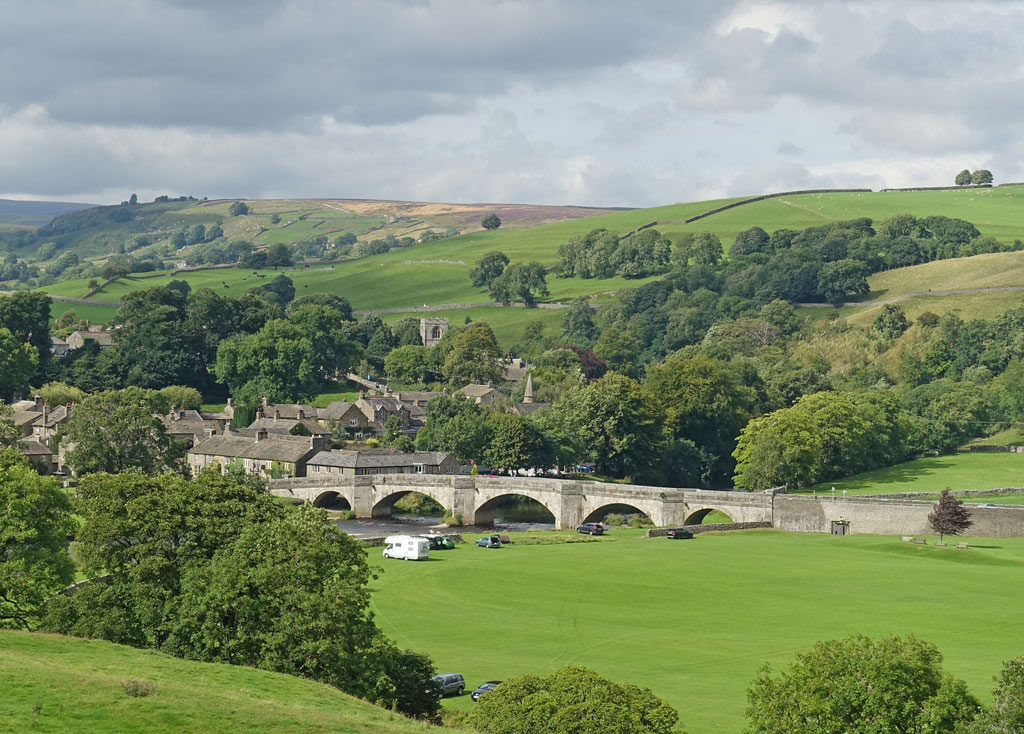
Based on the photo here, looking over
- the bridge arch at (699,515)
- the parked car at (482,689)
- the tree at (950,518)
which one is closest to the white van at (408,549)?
the bridge arch at (699,515)

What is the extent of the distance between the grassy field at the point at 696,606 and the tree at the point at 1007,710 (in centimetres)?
1012

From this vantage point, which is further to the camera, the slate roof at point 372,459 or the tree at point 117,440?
the slate roof at point 372,459

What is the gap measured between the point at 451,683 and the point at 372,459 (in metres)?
67.8

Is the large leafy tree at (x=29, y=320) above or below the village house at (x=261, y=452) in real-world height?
above

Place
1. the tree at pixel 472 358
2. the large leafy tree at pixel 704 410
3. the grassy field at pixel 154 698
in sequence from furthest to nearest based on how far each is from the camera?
the tree at pixel 472 358, the large leafy tree at pixel 704 410, the grassy field at pixel 154 698

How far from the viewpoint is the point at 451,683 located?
152ft

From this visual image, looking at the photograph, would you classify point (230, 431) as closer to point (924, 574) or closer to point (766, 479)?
point (766, 479)

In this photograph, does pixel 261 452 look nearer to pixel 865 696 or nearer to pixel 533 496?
pixel 533 496

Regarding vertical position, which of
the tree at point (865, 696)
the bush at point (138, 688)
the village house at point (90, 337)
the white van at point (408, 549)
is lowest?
the white van at point (408, 549)

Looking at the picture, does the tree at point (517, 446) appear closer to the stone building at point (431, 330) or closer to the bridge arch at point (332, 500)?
the bridge arch at point (332, 500)

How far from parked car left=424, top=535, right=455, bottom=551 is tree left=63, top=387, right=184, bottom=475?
29.4 m

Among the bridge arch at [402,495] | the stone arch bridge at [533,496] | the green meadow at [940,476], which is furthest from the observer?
the green meadow at [940,476]

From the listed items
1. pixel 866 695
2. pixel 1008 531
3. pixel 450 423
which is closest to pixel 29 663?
pixel 866 695

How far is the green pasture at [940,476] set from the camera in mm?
108938
